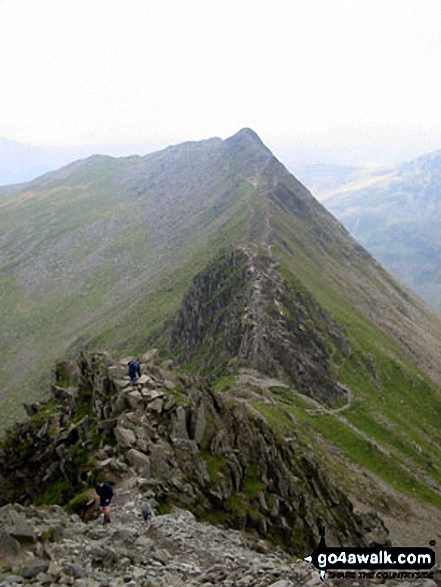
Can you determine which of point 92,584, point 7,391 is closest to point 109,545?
point 92,584

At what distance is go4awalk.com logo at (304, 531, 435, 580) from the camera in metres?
20.0

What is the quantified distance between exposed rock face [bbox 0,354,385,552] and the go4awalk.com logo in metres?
12.0

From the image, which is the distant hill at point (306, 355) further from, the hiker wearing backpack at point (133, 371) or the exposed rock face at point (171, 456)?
the hiker wearing backpack at point (133, 371)

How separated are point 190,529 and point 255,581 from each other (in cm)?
774

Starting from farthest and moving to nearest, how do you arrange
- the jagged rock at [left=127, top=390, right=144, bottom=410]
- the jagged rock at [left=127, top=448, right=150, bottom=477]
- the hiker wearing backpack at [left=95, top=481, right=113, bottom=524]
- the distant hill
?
the distant hill
the jagged rock at [left=127, top=390, right=144, bottom=410]
the jagged rock at [left=127, top=448, right=150, bottom=477]
the hiker wearing backpack at [left=95, top=481, right=113, bottom=524]

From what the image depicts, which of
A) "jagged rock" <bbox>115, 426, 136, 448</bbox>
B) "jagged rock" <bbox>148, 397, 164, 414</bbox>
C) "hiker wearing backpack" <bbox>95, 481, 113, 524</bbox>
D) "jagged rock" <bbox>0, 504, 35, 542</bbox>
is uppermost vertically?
"jagged rock" <bbox>148, 397, 164, 414</bbox>

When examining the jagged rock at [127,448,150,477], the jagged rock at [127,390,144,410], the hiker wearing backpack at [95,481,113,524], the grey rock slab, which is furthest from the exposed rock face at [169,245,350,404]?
the grey rock slab

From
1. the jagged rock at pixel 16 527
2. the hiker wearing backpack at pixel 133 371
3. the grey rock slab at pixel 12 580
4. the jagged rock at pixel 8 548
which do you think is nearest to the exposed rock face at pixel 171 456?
the hiker wearing backpack at pixel 133 371

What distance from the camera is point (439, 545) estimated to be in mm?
61969

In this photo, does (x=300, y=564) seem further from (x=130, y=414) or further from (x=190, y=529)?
(x=130, y=414)

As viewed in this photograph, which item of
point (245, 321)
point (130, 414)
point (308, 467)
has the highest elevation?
point (245, 321)

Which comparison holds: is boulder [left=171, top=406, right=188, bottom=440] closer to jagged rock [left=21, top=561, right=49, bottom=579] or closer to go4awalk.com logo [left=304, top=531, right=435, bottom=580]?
go4awalk.com logo [left=304, top=531, right=435, bottom=580]

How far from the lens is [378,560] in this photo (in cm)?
2031

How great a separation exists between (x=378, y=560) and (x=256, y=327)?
78.5m
